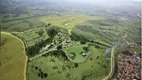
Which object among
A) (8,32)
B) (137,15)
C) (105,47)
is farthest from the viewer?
(137,15)

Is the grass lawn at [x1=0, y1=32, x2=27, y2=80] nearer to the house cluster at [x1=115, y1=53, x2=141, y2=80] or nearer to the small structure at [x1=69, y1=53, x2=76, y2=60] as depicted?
the small structure at [x1=69, y1=53, x2=76, y2=60]

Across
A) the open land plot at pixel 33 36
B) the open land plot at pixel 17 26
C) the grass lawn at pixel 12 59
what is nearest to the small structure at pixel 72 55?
the grass lawn at pixel 12 59

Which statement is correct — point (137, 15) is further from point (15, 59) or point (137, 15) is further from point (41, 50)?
point (15, 59)

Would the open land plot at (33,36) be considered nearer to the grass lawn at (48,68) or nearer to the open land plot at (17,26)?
the open land plot at (17,26)

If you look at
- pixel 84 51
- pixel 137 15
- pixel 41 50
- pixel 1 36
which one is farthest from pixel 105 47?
pixel 137 15

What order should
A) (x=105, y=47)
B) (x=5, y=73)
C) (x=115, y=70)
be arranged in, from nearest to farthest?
(x=5, y=73) < (x=115, y=70) < (x=105, y=47)

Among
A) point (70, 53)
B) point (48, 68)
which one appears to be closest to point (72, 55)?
point (70, 53)
